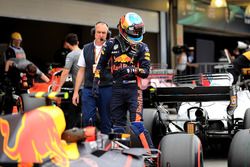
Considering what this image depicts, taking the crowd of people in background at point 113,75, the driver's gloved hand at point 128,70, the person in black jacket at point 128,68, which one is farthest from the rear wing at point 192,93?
the driver's gloved hand at point 128,70

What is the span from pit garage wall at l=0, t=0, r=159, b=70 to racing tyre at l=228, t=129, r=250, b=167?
765 centimetres

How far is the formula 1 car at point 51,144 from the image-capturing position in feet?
12.2

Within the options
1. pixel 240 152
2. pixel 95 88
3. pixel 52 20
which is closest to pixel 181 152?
pixel 240 152

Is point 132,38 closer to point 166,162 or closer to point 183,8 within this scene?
point 166,162

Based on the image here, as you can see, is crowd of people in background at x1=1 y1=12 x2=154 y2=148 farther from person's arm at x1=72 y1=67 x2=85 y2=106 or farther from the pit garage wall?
the pit garage wall

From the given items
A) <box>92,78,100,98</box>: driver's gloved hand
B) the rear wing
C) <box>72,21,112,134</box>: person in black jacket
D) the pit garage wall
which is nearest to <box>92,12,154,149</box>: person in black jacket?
<box>92,78,100,98</box>: driver's gloved hand

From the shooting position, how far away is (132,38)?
6.00 m

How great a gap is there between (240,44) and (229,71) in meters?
2.01

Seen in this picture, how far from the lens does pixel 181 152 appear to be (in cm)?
521

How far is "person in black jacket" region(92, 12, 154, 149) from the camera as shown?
19.5 ft

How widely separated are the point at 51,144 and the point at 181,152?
5.65ft

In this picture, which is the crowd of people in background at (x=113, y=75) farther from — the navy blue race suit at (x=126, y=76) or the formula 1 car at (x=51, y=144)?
the formula 1 car at (x=51, y=144)

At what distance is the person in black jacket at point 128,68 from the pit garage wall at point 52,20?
6476 mm

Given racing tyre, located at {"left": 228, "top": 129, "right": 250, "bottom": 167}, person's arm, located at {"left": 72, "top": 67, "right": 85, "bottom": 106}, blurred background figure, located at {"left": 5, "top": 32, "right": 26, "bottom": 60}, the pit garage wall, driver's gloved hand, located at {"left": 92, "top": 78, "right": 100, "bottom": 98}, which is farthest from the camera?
the pit garage wall
